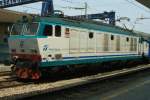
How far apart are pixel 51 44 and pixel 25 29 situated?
154 centimetres

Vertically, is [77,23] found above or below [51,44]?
above

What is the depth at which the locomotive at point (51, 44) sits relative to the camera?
54.4 ft

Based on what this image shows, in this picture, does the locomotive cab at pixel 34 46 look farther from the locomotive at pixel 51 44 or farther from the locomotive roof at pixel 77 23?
the locomotive roof at pixel 77 23

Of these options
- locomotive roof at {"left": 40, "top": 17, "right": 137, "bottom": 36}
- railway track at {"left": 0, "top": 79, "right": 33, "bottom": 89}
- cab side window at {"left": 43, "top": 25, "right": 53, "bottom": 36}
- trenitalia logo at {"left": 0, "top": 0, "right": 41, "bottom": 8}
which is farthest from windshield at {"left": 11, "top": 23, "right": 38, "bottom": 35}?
trenitalia logo at {"left": 0, "top": 0, "right": 41, "bottom": 8}

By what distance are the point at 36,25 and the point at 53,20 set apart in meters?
1.01

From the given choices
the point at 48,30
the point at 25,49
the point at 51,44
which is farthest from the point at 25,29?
the point at 51,44

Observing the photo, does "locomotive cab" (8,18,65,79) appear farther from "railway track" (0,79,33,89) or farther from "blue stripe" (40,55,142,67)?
"railway track" (0,79,33,89)

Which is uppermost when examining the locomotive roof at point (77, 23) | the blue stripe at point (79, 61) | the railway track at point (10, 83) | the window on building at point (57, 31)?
the locomotive roof at point (77, 23)

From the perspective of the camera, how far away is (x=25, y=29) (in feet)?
57.0

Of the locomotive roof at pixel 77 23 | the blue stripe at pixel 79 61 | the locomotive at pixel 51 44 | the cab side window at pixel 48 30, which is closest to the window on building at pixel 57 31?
the locomotive at pixel 51 44

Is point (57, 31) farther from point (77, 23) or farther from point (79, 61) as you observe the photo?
point (79, 61)

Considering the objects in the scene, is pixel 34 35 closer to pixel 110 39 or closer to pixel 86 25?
pixel 86 25

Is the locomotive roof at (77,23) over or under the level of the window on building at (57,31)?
over

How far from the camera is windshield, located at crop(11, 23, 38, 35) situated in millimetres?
16828
